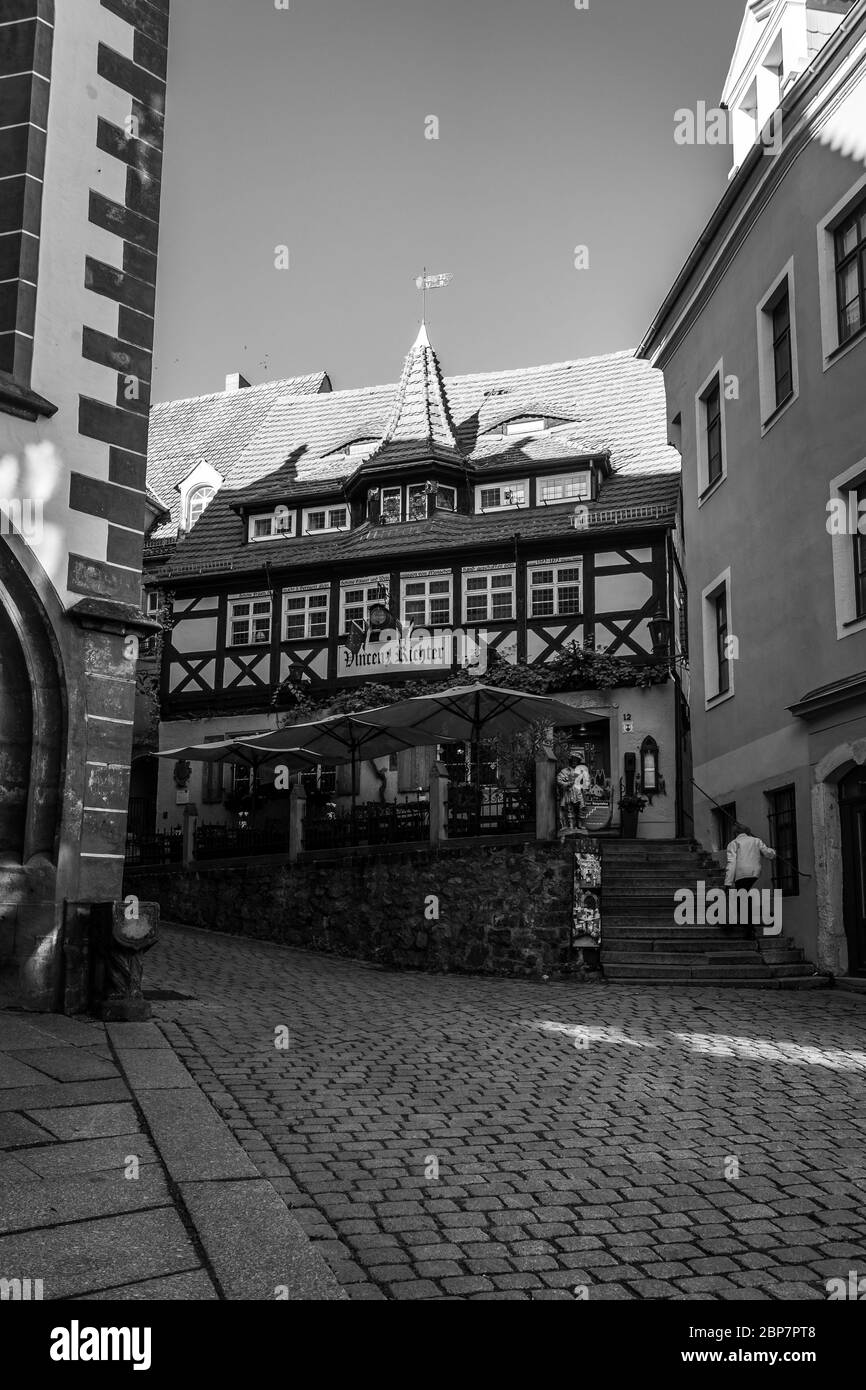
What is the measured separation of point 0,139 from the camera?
364 inches

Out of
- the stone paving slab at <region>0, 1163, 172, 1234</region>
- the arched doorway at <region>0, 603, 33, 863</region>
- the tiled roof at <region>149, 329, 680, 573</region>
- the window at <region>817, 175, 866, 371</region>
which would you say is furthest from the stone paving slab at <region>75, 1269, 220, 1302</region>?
the tiled roof at <region>149, 329, 680, 573</region>

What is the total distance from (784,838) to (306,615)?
611 inches

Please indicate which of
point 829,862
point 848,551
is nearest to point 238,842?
point 829,862

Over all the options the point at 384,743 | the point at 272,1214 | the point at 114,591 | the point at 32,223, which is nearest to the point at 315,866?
the point at 384,743

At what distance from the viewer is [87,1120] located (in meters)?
5.69

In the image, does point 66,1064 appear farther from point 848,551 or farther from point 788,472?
point 788,472

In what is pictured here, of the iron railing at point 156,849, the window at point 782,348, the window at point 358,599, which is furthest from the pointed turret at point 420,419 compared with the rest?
the window at point 782,348

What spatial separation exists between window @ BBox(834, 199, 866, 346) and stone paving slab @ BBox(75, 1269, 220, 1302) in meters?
12.4

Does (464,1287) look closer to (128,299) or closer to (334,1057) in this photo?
(334,1057)

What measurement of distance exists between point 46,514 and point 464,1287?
21.3 feet

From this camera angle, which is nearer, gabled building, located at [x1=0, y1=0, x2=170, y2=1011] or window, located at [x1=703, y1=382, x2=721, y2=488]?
gabled building, located at [x1=0, y1=0, x2=170, y2=1011]

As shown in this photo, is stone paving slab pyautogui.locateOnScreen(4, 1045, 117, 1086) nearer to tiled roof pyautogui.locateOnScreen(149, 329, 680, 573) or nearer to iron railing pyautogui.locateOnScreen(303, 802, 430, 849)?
iron railing pyautogui.locateOnScreen(303, 802, 430, 849)

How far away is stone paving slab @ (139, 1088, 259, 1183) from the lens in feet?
16.4

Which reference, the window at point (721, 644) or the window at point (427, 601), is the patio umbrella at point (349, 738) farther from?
the window at point (427, 601)
